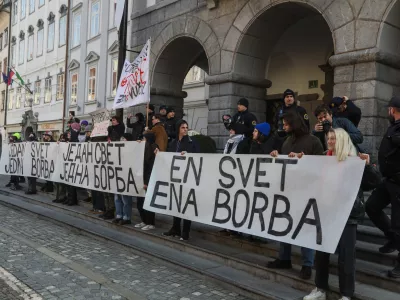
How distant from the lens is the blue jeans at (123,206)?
301 inches

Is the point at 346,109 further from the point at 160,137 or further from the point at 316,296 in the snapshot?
the point at 160,137

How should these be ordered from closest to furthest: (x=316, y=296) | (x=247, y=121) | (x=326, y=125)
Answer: (x=316, y=296) → (x=326, y=125) → (x=247, y=121)

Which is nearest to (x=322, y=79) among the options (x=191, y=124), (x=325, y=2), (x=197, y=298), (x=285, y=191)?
(x=325, y=2)

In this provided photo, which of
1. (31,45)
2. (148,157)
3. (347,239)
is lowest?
(347,239)

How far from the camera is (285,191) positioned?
15.0ft

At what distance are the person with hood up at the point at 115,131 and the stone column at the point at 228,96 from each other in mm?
2706

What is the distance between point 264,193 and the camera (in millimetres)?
4797

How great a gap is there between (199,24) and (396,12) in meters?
5.26

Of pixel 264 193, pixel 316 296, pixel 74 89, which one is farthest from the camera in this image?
pixel 74 89

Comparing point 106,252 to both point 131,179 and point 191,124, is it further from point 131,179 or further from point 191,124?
point 191,124

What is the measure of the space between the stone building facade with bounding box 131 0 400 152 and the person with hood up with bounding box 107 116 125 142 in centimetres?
277

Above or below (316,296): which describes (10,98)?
above

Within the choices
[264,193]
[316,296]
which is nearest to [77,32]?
[264,193]

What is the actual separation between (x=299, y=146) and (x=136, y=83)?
451 centimetres
